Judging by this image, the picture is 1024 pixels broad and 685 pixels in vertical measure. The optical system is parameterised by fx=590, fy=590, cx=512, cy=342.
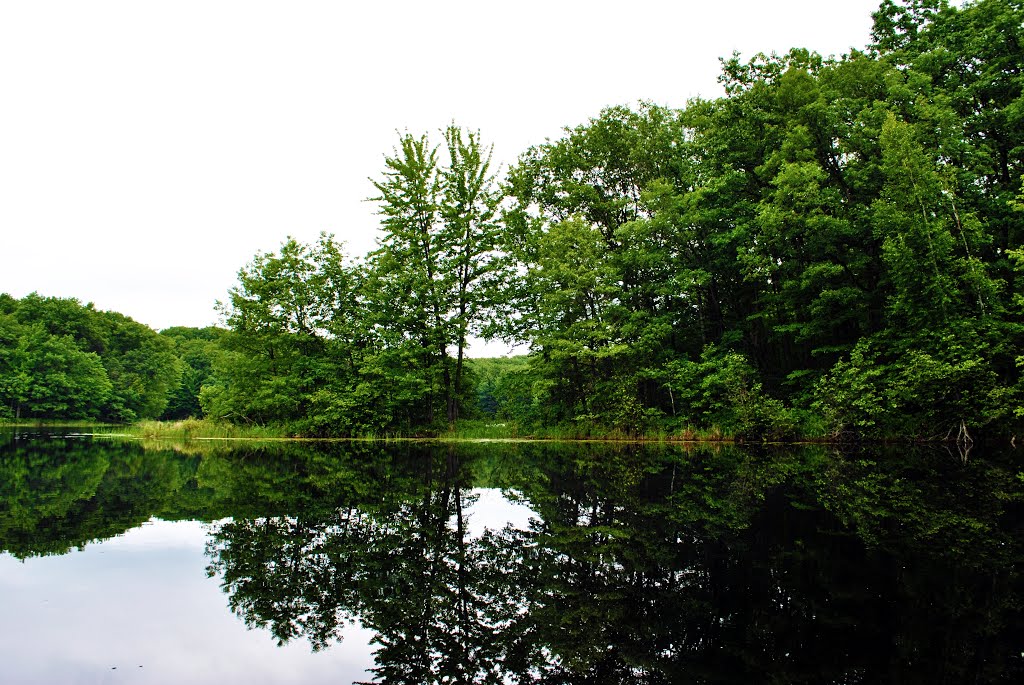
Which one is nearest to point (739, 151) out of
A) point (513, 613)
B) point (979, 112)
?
point (979, 112)

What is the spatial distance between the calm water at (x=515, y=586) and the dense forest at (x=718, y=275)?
36.7 feet

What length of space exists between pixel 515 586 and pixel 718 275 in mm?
24301

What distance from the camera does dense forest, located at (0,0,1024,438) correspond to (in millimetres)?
18016

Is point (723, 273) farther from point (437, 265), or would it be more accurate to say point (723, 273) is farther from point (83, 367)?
point (83, 367)

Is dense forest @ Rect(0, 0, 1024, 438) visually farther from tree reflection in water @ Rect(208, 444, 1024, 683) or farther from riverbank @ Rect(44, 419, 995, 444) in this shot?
tree reflection in water @ Rect(208, 444, 1024, 683)

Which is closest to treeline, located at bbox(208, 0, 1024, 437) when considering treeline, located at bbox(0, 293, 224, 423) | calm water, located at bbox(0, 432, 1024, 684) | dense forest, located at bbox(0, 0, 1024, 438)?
dense forest, located at bbox(0, 0, 1024, 438)

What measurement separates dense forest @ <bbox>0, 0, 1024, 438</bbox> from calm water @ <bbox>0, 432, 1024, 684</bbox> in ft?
36.7

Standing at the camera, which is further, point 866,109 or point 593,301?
point 593,301

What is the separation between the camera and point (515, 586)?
414 cm

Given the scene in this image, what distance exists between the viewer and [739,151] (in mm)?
25125

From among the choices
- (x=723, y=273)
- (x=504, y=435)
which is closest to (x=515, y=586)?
(x=504, y=435)

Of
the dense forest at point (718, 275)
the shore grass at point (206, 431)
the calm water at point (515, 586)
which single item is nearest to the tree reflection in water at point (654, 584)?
the calm water at point (515, 586)

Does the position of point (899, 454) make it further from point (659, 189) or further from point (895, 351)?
point (659, 189)

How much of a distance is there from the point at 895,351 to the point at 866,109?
8.68 metres
